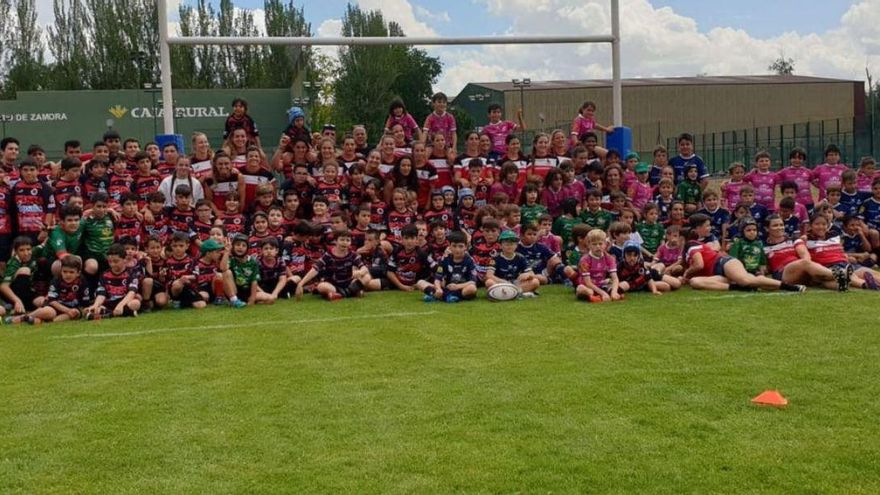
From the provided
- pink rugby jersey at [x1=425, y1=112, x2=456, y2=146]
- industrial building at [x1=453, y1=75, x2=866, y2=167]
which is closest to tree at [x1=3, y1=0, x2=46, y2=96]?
industrial building at [x1=453, y1=75, x2=866, y2=167]

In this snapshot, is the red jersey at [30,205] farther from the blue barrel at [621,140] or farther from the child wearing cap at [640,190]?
the blue barrel at [621,140]

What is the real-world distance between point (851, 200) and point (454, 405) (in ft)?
32.7

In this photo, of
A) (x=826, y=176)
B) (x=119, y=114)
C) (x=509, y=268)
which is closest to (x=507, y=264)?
(x=509, y=268)

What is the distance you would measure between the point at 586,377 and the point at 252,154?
722cm

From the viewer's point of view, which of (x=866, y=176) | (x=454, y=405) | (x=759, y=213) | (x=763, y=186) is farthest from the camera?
(x=763, y=186)

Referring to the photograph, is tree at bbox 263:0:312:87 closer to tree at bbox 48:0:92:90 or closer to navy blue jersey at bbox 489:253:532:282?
tree at bbox 48:0:92:90

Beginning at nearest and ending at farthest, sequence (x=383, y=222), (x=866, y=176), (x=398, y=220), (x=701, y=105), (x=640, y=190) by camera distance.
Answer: (x=398, y=220)
(x=383, y=222)
(x=640, y=190)
(x=866, y=176)
(x=701, y=105)

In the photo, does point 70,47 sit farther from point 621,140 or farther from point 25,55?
point 621,140

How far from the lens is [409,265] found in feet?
36.1

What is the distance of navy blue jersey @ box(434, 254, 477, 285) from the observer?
995 centimetres

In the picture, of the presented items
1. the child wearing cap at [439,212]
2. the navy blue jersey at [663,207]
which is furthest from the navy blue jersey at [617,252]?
the child wearing cap at [439,212]

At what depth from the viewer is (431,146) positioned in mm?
12836

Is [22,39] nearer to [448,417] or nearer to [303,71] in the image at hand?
[303,71]

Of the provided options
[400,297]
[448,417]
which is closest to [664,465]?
[448,417]
